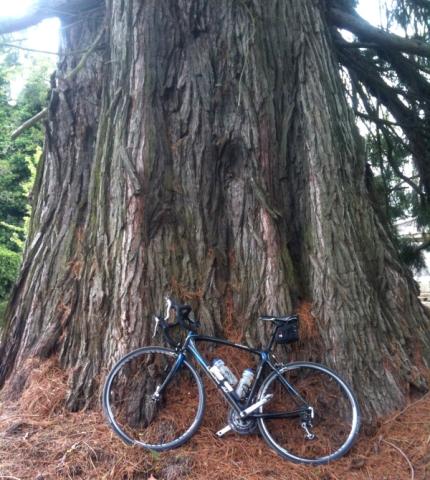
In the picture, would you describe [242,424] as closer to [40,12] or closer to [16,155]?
[40,12]

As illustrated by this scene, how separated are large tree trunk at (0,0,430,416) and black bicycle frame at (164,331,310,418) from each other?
0.25 meters

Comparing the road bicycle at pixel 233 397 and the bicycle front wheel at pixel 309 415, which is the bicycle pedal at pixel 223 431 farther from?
the bicycle front wheel at pixel 309 415

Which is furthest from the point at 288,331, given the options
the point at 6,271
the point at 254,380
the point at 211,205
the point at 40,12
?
the point at 6,271

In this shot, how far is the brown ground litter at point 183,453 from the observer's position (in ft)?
11.7

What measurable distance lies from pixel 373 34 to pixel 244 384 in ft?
13.8

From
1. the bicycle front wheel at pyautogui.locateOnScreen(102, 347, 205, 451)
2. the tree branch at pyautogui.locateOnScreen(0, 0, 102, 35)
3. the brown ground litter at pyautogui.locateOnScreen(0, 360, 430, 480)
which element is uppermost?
the tree branch at pyautogui.locateOnScreen(0, 0, 102, 35)

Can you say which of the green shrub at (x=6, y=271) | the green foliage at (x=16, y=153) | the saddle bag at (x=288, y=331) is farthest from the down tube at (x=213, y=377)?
the green foliage at (x=16, y=153)

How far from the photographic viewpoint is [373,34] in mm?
6074

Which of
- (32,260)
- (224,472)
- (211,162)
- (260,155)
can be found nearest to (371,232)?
(260,155)

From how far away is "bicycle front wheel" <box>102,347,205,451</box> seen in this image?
386 centimetres

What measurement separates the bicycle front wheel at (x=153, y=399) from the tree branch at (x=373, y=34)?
4150 millimetres

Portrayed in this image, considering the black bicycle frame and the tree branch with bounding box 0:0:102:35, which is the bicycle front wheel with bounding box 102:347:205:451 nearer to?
the black bicycle frame

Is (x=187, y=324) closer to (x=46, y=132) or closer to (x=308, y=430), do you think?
(x=308, y=430)

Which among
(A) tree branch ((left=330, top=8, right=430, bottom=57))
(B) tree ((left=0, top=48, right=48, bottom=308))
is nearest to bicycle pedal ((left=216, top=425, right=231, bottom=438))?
(A) tree branch ((left=330, top=8, right=430, bottom=57))
